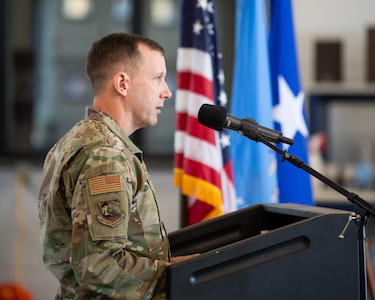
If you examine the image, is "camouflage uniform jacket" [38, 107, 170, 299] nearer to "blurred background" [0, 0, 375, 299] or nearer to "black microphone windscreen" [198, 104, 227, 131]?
"black microphone windscreen" [198, 104, 227, 131]

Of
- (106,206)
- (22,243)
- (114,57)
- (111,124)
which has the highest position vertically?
(114,57)

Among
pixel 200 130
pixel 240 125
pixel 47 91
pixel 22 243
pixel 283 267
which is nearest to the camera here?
pixel 283 267

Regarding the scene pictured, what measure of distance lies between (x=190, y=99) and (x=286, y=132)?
0.46m

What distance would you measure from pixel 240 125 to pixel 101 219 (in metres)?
0.37

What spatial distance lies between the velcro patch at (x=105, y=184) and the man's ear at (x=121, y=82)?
0.87ft

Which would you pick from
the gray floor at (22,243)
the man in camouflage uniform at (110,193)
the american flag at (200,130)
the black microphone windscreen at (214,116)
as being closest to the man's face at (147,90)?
the man in camouflage uniform at (110,193)

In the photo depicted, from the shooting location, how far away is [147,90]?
1.62 meters

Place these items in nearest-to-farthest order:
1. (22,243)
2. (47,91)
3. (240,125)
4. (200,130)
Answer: (240,125), (200,130), (22,243), (47,91)

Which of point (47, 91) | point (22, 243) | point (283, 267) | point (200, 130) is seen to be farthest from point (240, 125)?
point (47, 91)

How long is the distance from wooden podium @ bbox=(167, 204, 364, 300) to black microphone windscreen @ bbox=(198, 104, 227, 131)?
0.30 meters

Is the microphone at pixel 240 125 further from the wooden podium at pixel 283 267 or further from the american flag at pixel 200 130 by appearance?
the american flag at pixel 200 130

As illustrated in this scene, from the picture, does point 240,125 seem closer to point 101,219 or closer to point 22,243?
point 101,219

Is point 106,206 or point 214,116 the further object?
point 214,116

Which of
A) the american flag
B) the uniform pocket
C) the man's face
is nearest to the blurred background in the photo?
the american flag
